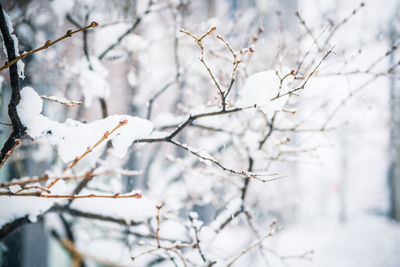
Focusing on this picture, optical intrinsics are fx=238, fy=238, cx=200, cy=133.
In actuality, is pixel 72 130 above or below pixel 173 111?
below

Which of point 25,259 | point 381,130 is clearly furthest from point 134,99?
point 381,130

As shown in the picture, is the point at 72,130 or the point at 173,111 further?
the point at 173,111

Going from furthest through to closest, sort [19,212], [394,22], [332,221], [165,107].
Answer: [332,221] < [165,107] < [394,22] < [19,212]

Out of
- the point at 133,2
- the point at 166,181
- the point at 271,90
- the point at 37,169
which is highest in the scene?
the point at 133,2

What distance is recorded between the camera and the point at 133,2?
9.32ft

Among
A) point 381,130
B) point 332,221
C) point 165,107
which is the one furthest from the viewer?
point 332,221

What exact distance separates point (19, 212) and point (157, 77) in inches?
114

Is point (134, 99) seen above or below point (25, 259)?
above

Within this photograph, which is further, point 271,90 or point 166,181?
point 166,181

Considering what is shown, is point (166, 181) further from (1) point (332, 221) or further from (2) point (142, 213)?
(1) point (332, 221)

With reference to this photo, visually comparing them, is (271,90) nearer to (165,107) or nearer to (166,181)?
(166,181)

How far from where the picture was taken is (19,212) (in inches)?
70.2

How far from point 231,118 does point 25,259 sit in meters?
5.01

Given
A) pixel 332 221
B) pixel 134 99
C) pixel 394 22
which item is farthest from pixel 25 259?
pixel 332 221
